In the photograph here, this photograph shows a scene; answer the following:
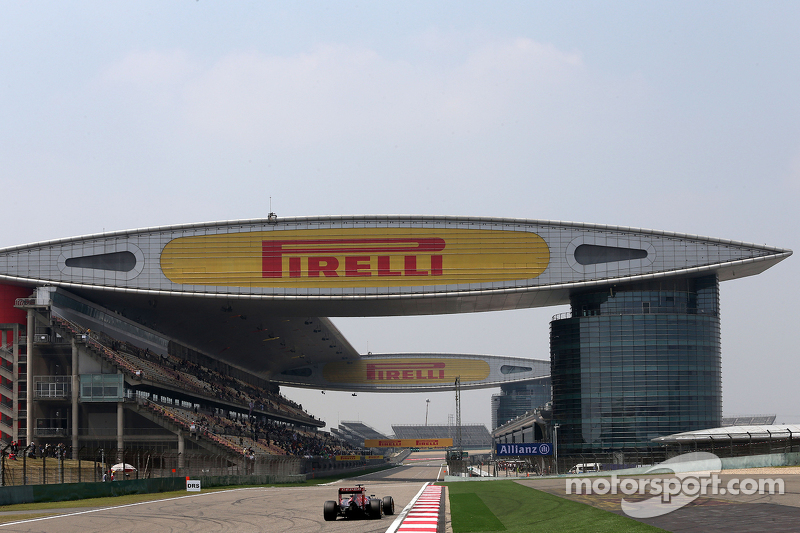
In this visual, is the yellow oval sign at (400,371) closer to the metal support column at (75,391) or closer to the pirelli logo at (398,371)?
the pirelli logo at (398,371)

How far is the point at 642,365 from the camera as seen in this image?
68.4 m

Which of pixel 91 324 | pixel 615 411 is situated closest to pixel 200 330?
pixel 91 324

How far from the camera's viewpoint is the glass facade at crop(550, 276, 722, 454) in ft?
224

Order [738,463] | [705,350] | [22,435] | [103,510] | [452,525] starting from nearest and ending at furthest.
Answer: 1. [452,525]
2. [103,510]
3. [738,463]
4. [22,435]
5. [705,350]

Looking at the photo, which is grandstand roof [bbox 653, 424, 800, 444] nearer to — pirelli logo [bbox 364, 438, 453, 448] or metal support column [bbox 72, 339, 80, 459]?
metal support column [bbox 72, 339, 80, 459]

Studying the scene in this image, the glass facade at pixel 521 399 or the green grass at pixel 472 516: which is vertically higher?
the green grass at pixel 472 516

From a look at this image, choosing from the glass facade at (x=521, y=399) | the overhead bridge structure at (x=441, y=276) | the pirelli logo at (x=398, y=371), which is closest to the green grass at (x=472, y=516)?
the overhead bridge structure at (x=441, y=276)

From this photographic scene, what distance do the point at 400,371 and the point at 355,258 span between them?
63149mm

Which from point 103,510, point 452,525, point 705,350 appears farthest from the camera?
point 705,350

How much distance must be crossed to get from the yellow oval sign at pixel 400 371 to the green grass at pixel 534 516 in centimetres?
9333

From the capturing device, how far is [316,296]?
6450 centimetres

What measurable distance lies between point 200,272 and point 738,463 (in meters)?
42.5

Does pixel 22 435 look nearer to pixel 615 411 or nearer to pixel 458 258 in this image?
pixel 458 258

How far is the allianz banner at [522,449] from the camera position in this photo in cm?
6253
